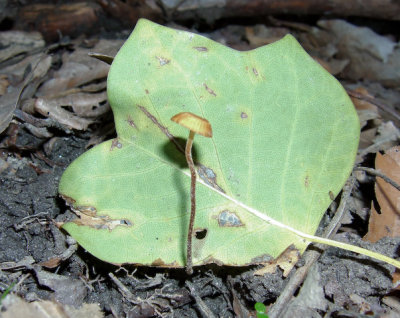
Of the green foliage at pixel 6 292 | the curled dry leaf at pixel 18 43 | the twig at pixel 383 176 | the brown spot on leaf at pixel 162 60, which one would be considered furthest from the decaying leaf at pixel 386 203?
the curled dry leaf at pixel 18 43

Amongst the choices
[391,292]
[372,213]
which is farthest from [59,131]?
[391,292]

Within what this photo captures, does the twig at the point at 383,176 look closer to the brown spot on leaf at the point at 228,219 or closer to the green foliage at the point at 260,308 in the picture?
the brown spot on leaf at the point at 228,219

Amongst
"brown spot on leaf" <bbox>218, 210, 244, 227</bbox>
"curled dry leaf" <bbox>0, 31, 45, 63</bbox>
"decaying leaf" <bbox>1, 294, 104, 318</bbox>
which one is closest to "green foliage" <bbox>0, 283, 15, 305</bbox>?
"decaying leaf" <bbox>1, 294, 104, 318</bbox>

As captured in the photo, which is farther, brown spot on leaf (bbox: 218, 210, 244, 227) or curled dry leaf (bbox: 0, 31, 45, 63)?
curled dry leaf (bbox: 0, 31, 45, 63)

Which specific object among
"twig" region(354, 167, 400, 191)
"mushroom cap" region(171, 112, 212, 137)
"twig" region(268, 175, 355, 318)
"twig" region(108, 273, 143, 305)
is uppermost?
"mushroom cap" region(171, 112, 212, 137)

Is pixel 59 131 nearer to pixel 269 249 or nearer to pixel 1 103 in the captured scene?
pixel 1 103

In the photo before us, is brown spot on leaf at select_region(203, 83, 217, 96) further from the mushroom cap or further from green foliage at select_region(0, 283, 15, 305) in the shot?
green foliage at select_region(0, 283, 15, 305)

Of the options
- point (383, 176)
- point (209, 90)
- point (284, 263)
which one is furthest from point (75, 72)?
point (383, 176)
